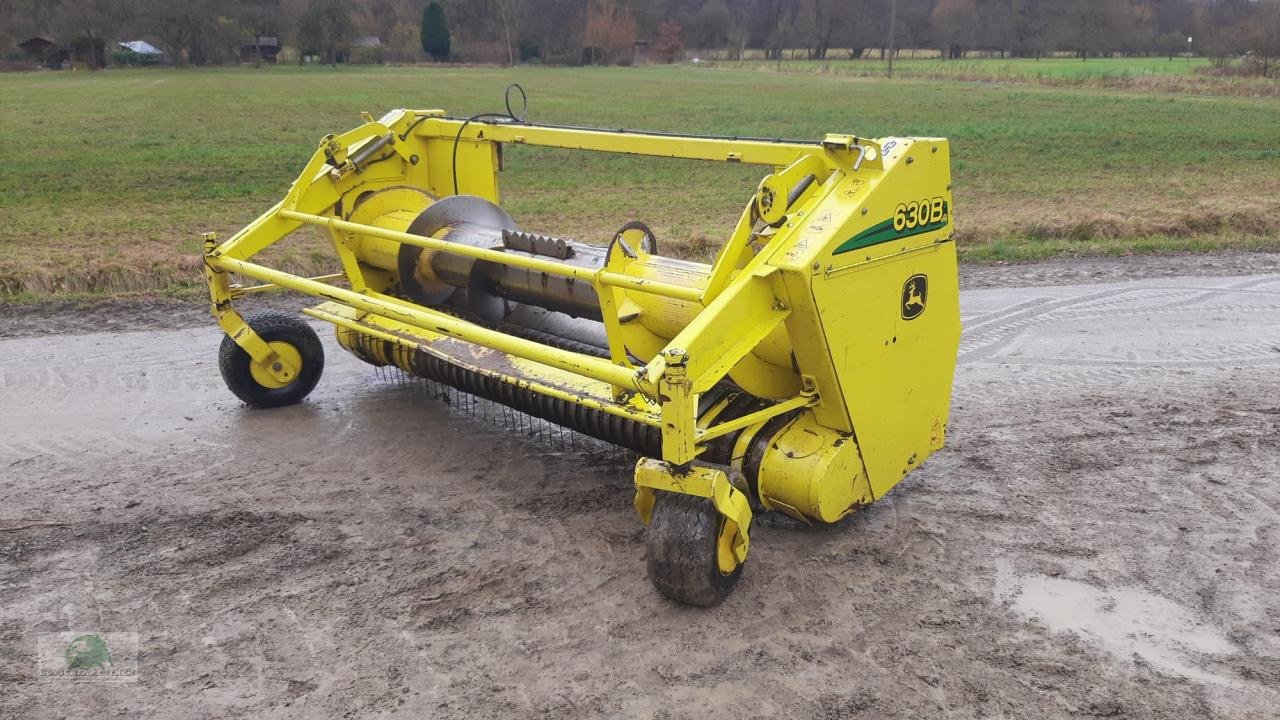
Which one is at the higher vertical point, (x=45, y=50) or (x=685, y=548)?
(x=45, y=50)

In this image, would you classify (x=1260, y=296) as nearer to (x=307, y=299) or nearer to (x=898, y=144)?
(x=898, y=144)

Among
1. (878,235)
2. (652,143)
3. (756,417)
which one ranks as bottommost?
(756,417)

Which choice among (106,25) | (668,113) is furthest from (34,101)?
(106,25)

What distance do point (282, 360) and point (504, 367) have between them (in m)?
1.86

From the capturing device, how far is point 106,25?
74500 millimetres

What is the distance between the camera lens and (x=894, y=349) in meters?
4.30

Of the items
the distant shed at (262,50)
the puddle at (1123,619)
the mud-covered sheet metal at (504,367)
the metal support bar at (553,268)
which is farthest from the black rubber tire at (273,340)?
the distant shed at (262,50)

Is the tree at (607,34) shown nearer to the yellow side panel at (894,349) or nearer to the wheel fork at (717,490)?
the yellow side panel at (894,349)

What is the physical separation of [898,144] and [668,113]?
2922cm

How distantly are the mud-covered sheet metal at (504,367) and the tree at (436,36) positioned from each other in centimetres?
7996

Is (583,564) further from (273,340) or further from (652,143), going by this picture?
(273,340)

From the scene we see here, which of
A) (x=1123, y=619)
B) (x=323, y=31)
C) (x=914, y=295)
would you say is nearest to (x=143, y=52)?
(x=323, y=31)

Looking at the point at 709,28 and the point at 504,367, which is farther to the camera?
the point at 709,28

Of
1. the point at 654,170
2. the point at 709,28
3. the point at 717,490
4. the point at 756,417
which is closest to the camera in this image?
the point at 717,490
